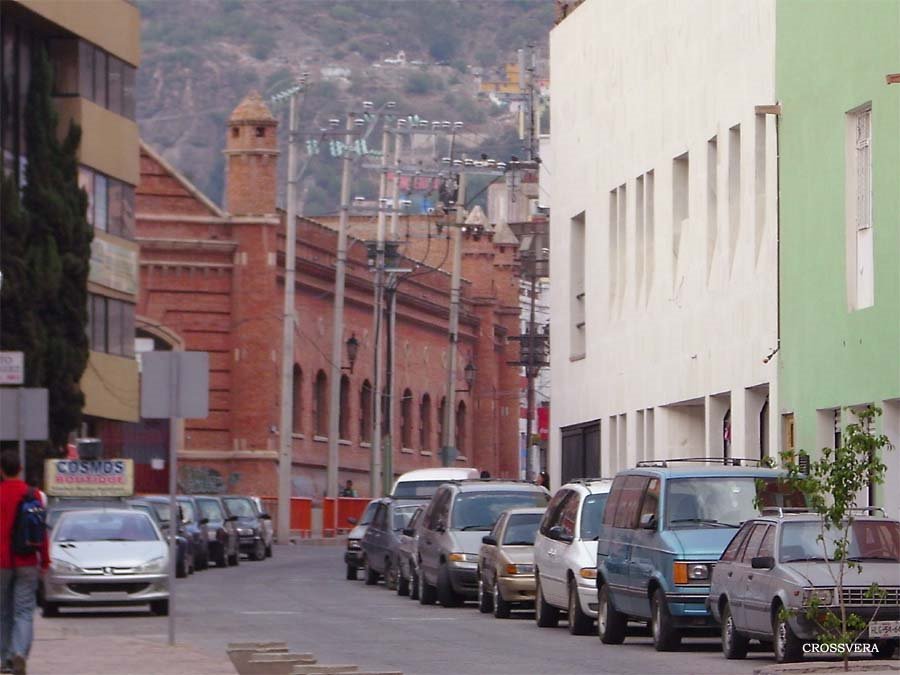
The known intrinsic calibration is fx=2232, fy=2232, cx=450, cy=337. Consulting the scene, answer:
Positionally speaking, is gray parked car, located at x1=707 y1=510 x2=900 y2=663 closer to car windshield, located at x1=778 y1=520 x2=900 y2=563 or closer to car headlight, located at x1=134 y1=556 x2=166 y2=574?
car windshield, located at x1=778 y1=520 x2=900 y2=563

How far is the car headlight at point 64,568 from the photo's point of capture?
97.1 feet

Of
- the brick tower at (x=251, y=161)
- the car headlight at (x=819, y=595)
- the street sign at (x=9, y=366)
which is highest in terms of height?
the brick tower at (x=251, y=161)

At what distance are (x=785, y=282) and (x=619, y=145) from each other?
38.0 ft

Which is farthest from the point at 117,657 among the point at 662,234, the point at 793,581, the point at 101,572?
the point at 662,234

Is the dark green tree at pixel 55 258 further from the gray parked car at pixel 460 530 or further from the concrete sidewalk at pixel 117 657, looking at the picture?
the concrete sidewalk at pixel 117 657

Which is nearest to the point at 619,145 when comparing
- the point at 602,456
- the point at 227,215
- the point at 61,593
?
the point at 602,456

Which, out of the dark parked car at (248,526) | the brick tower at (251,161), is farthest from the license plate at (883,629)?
the brick tower at (251,161)

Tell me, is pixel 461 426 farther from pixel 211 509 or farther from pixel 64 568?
pixel 64 568

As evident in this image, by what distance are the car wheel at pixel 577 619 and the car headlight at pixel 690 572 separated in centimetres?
332

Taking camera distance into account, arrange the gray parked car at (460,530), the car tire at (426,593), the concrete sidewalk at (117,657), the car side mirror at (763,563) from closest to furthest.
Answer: the concrete sidewalk at (117,657) < the car side mirror at (763,563) < the gray parked car at (460,530) < the car tire at (426,593)

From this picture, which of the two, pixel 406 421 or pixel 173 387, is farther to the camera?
pixel 406 421

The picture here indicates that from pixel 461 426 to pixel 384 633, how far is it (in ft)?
244

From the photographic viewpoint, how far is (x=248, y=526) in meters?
54.7

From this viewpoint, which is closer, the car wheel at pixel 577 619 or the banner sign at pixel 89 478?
the car wheel at pixel 577 619
